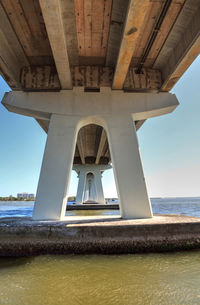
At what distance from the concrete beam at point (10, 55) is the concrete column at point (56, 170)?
201 cm

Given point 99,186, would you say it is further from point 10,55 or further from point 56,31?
point 56,31

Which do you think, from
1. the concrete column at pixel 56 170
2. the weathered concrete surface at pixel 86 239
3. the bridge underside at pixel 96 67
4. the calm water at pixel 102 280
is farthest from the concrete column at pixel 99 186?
the calm water at pixel 102 280

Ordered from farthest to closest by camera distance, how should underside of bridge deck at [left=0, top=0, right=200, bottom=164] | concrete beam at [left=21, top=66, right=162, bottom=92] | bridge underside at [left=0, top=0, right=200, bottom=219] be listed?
concrete beam at [left=21, top=66, right=162, bottom=92] < bridge underside at [left=0, top=0, right=200, bottom=219] < underside of bridge deck at [left=0, top=0, right=200, bottom=164]

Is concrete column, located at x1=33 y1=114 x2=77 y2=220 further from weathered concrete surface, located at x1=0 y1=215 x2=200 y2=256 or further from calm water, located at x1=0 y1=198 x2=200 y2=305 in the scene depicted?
calm water, located at x1=0 y1=198 x2=200 y2=305

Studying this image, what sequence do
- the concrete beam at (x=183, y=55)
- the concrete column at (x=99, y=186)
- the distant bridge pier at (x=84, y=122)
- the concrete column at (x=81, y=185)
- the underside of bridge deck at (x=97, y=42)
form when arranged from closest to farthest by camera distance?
the underside of bridge deck at (x=97, y=42), the concrete beam at (x=183, y=55), the distant bridge pier at (x=84, y=122), the concrete column at (x=99, y=186), the concrete column at (x=81, y=185)

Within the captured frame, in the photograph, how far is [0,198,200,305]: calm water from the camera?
273cm

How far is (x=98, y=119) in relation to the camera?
8320 millimetres

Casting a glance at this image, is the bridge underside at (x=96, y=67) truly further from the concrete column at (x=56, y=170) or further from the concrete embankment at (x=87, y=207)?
the concrete embankment at (x=87, y=207)

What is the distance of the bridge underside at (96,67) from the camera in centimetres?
552

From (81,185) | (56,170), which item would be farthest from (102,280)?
(81,185)

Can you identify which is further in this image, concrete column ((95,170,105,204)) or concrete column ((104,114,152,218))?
concrete column ((95,170,105,204))

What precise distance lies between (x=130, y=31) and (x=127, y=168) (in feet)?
14.0

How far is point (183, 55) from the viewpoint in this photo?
632 cm

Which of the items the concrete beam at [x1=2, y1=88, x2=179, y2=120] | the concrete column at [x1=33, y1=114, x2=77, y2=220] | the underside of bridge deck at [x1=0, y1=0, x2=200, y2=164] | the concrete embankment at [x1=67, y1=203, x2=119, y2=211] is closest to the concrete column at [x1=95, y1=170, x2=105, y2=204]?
the concrete embankment at [x1=67, y1=203, x2=119, y2=211]
